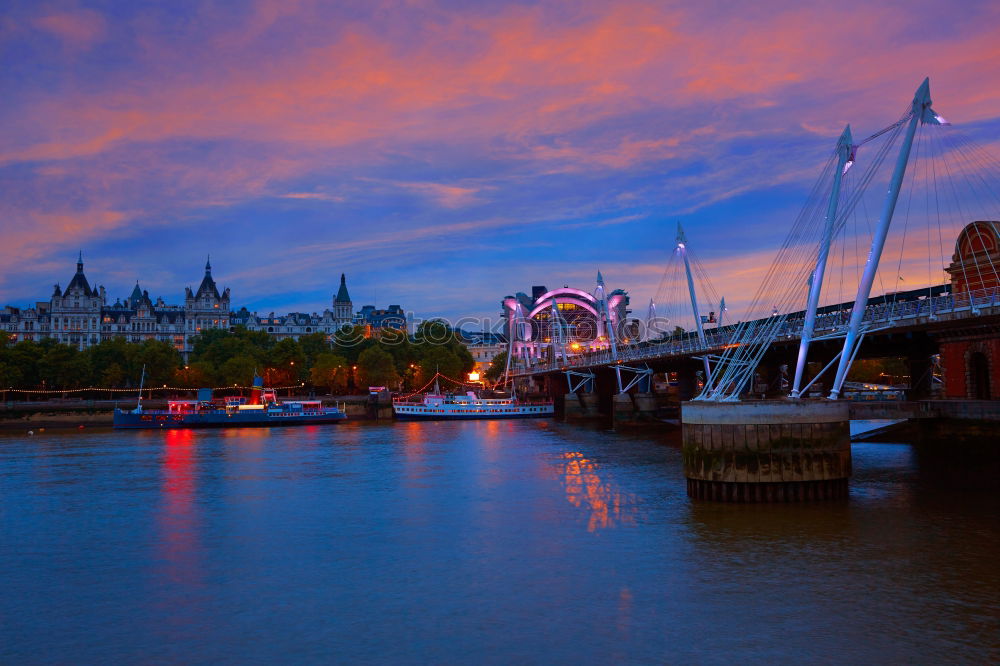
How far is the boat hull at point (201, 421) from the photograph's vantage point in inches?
3445

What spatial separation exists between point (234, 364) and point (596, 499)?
10271 cm

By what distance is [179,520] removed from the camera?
97.1ft

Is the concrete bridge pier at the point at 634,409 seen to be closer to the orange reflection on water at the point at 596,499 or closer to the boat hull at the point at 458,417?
the boat hull at the point at 458,417

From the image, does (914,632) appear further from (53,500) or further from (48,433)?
(48,433)

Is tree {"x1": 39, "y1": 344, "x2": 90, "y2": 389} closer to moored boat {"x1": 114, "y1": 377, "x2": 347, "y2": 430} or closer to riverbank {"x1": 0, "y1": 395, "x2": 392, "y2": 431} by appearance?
riverbank {"x1": 0, "y1": 395, "x2": 392, "y2": 431}

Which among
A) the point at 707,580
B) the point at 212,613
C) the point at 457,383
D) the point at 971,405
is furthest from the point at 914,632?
the point at 457,383

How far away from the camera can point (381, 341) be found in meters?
154

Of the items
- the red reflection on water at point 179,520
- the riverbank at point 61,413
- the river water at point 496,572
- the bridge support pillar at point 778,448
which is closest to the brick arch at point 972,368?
the river water at point 496,572

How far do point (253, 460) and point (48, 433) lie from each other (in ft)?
146

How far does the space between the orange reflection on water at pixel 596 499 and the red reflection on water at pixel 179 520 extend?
12446 millimetres

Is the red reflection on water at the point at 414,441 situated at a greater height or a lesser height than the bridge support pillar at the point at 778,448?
lesser

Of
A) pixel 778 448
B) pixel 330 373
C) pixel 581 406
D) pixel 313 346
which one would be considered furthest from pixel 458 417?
pixel 778 448

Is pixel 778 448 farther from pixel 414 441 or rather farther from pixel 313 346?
pixel 313 346

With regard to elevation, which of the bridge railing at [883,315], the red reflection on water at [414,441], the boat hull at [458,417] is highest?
the bridge railing at [883,315]
